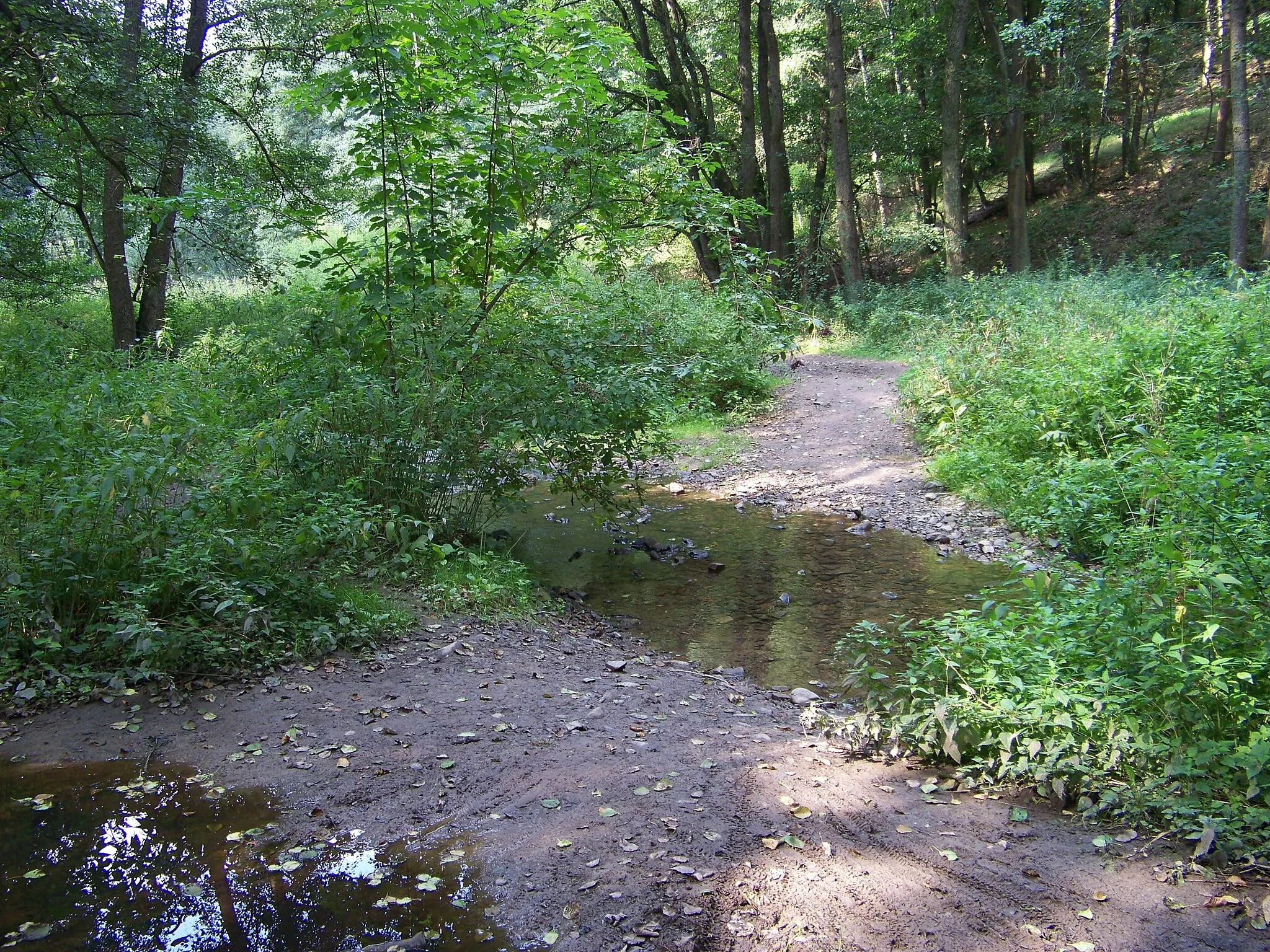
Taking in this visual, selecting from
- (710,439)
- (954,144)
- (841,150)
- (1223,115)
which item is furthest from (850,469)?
(1223,115)

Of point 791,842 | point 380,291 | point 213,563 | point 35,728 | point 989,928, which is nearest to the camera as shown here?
point 989,928

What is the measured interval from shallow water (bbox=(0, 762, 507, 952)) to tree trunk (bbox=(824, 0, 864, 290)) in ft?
68.1

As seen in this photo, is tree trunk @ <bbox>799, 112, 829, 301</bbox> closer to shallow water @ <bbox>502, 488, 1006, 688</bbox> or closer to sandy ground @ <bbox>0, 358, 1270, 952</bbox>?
shallow water @ <bbox>502, 488, 1006, 688</bbox>

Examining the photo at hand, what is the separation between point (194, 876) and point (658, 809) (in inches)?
75.4

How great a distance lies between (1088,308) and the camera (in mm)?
11492

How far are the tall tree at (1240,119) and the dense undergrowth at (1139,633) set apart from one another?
731 centimetres

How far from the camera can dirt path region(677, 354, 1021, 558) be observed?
961 centimetres

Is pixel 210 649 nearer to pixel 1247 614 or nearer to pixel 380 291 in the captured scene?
pixel 380 291

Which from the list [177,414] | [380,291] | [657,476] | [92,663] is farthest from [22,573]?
[657,476]

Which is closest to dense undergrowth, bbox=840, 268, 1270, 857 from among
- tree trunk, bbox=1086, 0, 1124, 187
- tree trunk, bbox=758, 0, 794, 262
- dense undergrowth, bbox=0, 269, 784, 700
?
dense undergrowth, bbox=0, 269, 784, 700

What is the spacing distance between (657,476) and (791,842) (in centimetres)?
973

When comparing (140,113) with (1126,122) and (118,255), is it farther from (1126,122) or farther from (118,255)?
(1126,122)

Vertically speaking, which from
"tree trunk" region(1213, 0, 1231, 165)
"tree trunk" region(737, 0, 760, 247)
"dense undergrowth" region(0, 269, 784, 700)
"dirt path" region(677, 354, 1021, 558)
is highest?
"tree trunk" region(737, 0, 760, 247)

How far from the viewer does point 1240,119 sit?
14.3 m
